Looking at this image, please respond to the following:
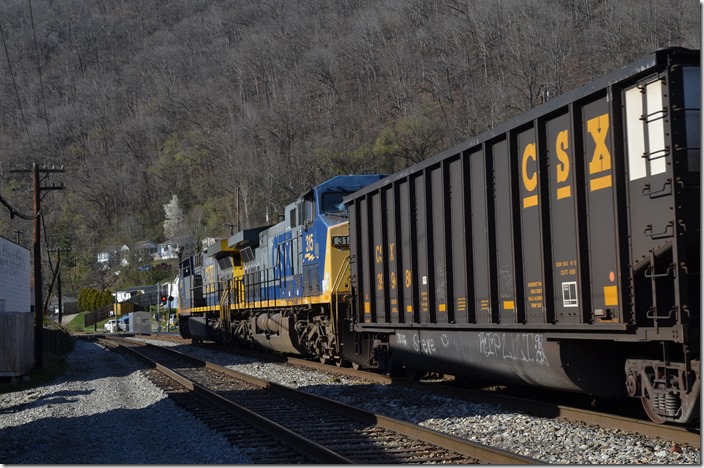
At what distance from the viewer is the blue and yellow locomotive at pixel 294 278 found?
18.5m

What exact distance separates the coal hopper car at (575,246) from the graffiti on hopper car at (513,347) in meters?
0.03

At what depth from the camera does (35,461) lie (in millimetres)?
9789

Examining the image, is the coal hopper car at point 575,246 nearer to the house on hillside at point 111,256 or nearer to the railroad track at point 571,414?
the railroad track at point 571,414

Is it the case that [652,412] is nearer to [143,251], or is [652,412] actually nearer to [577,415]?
[577,415]

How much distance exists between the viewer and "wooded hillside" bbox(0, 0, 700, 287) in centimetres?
7194

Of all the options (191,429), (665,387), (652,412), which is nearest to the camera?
(665,387)

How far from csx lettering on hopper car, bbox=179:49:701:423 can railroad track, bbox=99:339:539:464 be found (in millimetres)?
1892

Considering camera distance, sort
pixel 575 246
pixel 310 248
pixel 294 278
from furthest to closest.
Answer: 1. pixel 294 278
2. pixel 310 248
3. pixel 575 246

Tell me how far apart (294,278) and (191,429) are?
400 inches

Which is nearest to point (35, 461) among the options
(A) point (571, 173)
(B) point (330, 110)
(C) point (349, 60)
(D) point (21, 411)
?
(D) point (21, 411)

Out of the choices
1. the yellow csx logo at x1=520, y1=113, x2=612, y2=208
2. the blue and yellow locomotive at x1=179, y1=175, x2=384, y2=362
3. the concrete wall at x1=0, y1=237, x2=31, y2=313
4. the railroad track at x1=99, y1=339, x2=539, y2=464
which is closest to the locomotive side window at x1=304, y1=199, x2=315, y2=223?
the blue and yellow locomotive at x1=179, y1=175, x2=384, y2=362

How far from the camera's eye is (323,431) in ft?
34.9

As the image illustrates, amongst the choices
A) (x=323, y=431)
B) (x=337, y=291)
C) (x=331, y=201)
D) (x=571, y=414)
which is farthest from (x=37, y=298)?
(x=571, y=414)

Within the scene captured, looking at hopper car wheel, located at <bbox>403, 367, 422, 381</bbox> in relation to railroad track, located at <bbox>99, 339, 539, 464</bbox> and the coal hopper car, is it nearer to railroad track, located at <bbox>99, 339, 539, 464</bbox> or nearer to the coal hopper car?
the coal hopper car
